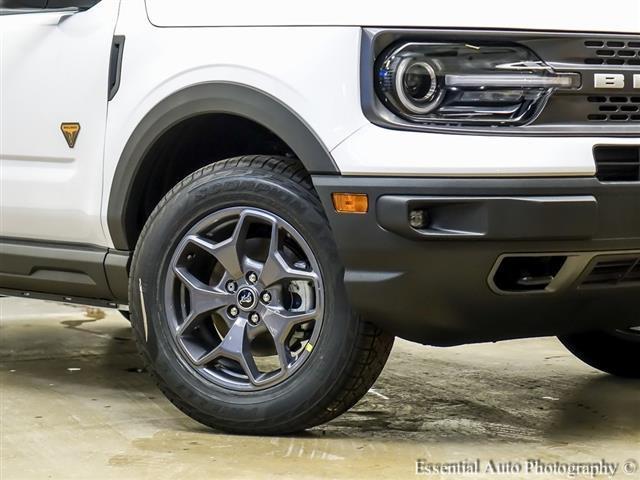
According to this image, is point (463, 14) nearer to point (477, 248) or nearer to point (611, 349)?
point (477, 248)

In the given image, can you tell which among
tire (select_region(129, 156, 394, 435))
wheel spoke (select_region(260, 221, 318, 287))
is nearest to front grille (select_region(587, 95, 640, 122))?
tire (select_region(129, 156, 394, 435))

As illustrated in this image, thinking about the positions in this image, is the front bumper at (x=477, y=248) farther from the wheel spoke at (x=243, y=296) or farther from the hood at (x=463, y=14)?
the hood at (x=463, y=14)

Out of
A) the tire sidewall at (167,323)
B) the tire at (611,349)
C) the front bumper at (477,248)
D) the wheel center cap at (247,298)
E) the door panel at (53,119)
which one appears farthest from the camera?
the tire at (611,349)

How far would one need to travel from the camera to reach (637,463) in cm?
350

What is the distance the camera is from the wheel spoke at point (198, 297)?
375cm

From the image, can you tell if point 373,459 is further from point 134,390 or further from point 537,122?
point 134,390

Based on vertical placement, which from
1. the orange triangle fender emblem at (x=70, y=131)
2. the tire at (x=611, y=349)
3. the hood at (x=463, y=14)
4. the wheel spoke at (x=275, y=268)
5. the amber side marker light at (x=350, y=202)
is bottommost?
the tire at (x=611, y=349)

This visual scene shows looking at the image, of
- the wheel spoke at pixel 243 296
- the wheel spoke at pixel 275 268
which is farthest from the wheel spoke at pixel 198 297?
the wheel spoke at pixel 275 268

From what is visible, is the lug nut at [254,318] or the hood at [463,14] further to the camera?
the lug nut at [254,318]

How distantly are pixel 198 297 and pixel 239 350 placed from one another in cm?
21

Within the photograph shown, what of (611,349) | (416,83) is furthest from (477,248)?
(611,349)

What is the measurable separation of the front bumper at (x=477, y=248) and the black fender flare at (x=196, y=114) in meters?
0.12

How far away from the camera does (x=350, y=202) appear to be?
11.1ft

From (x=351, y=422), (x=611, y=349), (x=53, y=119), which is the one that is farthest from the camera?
(x=611, y=349)
